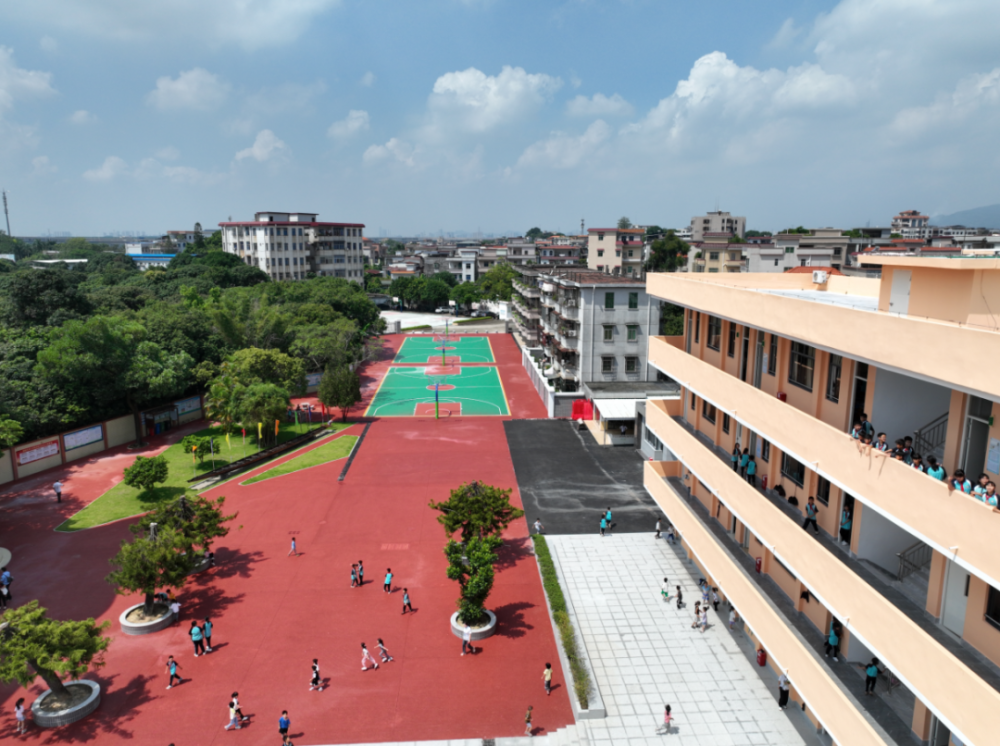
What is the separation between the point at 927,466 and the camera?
1053 centimetres

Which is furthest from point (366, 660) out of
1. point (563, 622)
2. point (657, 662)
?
point (657, 662)

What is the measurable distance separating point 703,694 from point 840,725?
20.0 feet

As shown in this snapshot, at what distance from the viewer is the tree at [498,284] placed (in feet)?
364

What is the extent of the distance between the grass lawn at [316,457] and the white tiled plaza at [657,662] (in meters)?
18.5

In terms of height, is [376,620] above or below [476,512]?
below

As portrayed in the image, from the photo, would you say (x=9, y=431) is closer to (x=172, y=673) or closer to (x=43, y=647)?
(x=43, y=647)

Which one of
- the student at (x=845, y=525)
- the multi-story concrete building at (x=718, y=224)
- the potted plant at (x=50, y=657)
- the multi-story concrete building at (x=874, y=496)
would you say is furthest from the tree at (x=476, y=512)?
the multi-story concrete building at (x=718, y=224)

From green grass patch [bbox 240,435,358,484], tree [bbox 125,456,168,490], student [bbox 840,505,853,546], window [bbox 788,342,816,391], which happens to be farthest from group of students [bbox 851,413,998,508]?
green grass patch [bbox 240,435,358,484]

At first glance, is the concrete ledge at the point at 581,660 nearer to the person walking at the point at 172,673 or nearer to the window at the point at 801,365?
the window at the point at 801,365

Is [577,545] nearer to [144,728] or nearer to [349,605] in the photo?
[349,605]

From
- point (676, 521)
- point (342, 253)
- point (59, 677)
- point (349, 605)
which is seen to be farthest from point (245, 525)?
point (342, 253)

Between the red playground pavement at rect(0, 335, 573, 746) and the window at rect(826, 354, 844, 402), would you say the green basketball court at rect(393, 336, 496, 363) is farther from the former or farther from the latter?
the window at rect(826, 354, 844, 402)

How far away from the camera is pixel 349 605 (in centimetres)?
2252

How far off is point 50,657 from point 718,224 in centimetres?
15675
